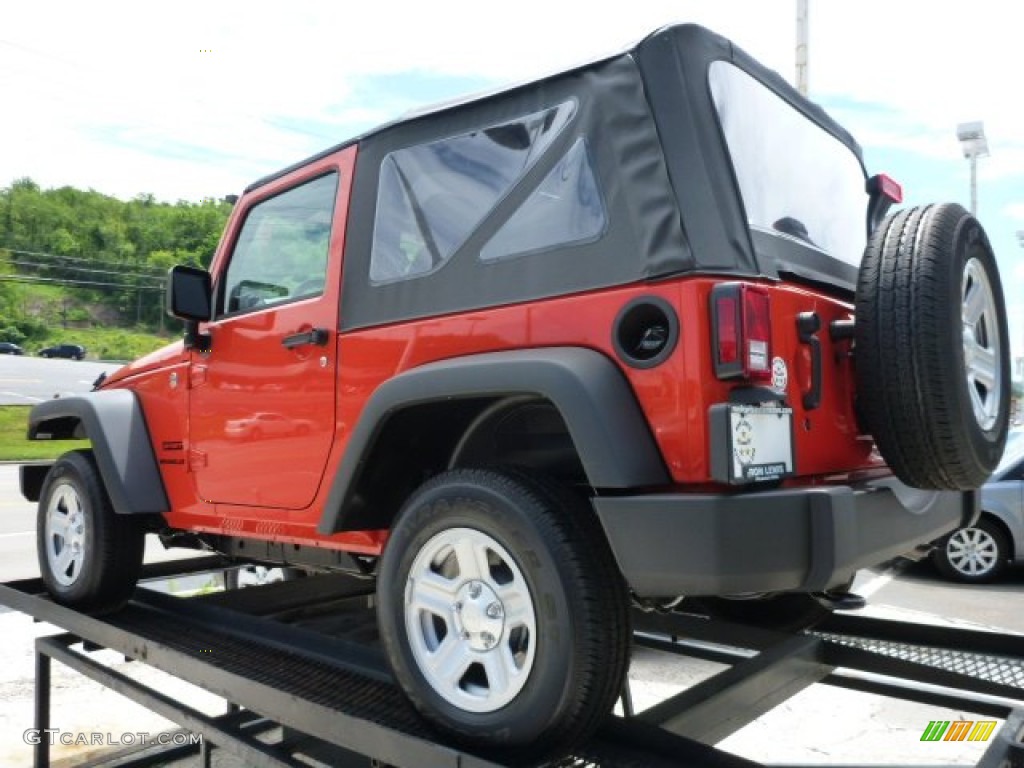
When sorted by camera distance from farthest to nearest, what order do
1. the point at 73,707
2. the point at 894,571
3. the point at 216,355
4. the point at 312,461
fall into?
the point at 894,571, the point at 73,707, the point at 216,355, the point at 312,461

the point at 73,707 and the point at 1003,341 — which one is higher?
the point at 1003,341

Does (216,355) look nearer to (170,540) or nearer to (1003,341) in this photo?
(170,540)

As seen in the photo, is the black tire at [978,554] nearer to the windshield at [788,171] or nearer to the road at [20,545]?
the windshield at [788,171]

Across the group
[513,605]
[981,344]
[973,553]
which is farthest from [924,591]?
[513,605]

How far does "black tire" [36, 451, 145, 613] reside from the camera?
3.74 meters

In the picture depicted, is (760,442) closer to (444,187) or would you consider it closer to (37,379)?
(444,187)

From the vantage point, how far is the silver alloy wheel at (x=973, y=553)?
7.79 m

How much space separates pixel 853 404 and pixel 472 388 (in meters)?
1.08

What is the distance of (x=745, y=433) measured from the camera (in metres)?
1.97

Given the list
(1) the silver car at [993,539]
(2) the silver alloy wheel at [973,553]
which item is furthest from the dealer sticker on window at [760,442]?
(2) the silver alloy wheel at [973,553]

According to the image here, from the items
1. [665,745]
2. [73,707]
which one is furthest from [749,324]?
[73,707]

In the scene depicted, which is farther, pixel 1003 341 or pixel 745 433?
pixel 1003 341

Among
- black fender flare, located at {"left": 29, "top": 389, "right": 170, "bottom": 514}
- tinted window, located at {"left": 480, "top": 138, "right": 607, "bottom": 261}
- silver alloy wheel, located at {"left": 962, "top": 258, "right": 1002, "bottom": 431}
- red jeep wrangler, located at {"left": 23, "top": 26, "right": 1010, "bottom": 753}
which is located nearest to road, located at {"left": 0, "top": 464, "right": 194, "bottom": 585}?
black fender flare, located at {"left": 29, "top": 389, "right": 170, "bottom": 514}

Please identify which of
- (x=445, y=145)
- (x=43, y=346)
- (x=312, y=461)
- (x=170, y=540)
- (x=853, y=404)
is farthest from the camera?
(x=43, y=346)
